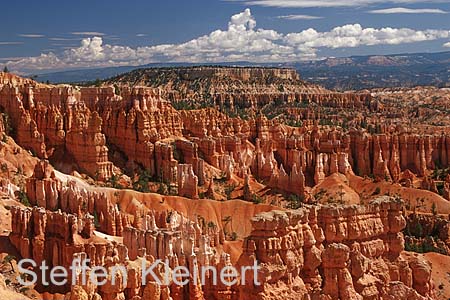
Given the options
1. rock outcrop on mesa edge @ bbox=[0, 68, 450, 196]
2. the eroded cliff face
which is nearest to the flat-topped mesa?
the eroded cliff face

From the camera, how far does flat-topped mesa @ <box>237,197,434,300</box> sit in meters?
27.5

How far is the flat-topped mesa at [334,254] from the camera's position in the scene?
27.5 metres

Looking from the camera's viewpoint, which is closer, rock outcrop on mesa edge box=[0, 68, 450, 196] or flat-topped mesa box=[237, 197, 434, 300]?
flat-topped mesa box=[237, 197, 434, 300]

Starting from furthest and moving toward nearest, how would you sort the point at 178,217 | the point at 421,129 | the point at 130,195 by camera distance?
1. the point at 421,129
2. the point at 130,195
3. the point at 178,217

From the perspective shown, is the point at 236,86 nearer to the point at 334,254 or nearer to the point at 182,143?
the point at 182,143

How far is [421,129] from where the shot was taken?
347 feet

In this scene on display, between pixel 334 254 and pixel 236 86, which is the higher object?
pixel 236 86

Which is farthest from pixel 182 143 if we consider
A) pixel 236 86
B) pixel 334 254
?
pixel 236 86

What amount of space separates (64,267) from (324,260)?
13.7 m

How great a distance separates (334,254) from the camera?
28438mm

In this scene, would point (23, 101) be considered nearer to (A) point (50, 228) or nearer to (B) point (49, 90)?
(B) point (49, 90)

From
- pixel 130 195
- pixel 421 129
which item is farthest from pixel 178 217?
pixel 421 129

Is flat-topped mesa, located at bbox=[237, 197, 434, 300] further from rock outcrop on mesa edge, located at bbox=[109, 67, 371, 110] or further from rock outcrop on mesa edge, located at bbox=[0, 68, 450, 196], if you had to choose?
rock outcrop on mesa edge, located at bbox=[109, 67, 371, 110]

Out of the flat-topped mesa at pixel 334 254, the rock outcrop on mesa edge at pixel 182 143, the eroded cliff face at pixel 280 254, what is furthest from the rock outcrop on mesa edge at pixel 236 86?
the flat-topped mesa at pixel 334 254
